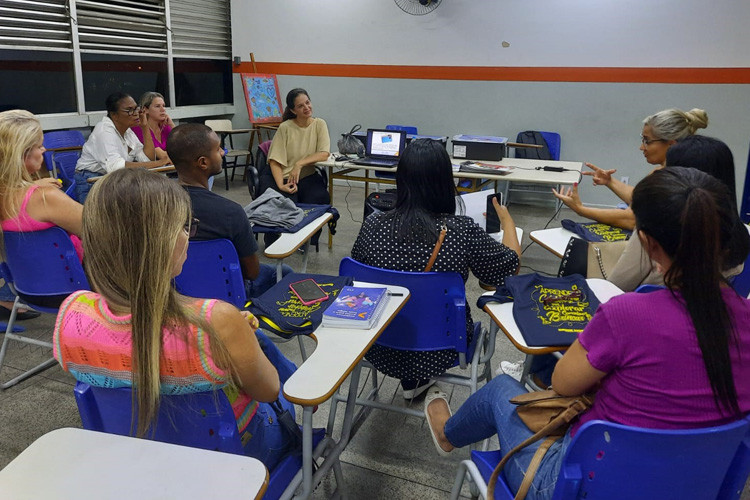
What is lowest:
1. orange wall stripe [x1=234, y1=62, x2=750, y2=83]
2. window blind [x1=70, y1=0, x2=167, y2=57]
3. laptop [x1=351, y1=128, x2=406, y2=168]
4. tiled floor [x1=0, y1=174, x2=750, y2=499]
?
tiled floor [x1=0, y1=174, x2=750, y2=499]

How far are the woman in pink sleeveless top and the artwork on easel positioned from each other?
4.83 m

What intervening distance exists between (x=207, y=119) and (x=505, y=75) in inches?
148

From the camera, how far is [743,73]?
5.48 m

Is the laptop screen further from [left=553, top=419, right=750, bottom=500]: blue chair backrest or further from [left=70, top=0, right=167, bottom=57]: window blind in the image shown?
[left=553, top=419, right=750, bottom=500]: blue chair backrest

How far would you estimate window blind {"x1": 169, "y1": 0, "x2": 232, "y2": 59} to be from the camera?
6.72 m

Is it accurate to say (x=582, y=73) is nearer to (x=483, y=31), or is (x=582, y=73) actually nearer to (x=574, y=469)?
(x=483, y=31)

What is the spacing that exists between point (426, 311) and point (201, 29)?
6.36 m

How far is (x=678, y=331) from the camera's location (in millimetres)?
1055

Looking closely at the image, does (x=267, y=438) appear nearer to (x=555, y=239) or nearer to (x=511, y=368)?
(x=511, y=368)

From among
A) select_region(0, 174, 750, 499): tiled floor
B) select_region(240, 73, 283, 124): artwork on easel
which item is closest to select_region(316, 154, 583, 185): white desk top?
select_region(0, 174, 750, 499): tiled floor

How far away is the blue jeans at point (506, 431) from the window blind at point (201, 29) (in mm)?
6343

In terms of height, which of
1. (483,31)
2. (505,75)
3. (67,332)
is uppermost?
Answer: (483,31)

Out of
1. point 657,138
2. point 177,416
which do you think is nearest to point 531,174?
point 657,138

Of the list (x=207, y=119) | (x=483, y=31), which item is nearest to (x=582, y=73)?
(x=483, y=31)
